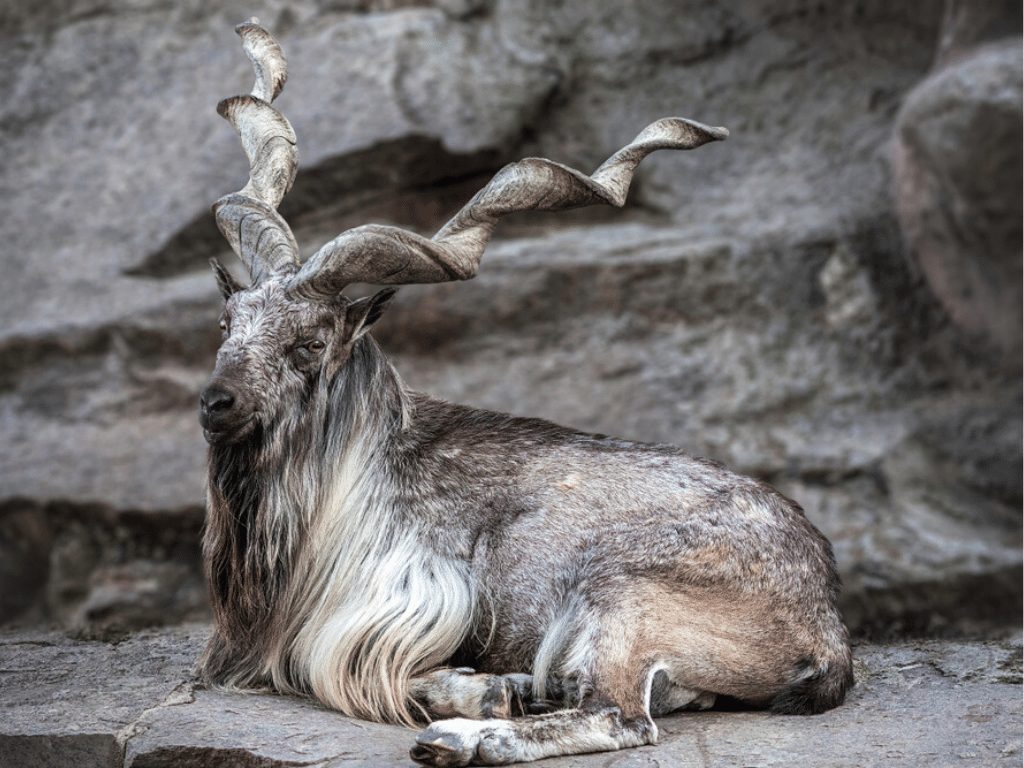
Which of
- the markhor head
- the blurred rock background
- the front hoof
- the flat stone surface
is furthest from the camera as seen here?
the blurred rock background

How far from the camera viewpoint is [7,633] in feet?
23.2

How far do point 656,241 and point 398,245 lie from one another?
16.5 ft

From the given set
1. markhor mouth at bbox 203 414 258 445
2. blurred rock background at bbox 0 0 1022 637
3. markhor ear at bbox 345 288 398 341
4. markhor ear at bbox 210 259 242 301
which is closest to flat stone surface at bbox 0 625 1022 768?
markhor mouth at bbox 203 414 258 445

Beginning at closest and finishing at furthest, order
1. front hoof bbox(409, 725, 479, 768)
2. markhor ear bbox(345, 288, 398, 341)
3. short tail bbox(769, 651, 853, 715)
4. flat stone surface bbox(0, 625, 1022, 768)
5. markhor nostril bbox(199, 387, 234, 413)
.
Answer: front hoof bbox(409, 725, 479, 768), flat stone surface bbox(0, 625, 1022, 768), markhor nostril bbox(199, 387, 234, 413), short tail bbox(769, 651, 853, 715), markhor ear bbox(345, 288, 398, 341)

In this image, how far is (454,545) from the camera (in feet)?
17.9

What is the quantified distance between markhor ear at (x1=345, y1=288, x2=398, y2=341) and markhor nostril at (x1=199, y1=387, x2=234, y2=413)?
0.63 m

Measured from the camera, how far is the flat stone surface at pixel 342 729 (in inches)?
183

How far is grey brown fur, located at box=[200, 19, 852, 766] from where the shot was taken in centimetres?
506

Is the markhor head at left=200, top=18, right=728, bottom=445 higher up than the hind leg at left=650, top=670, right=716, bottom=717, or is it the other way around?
the markhor head at left=200, top=18, right=728, bottom=445

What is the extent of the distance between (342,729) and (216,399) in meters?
1.18

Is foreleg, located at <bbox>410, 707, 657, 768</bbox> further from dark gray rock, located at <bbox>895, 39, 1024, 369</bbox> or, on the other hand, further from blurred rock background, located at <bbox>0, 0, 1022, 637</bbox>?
dark gray rock, located at <bbox>895, 39, 1024, 369</bbox>

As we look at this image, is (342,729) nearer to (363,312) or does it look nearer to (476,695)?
(476,695)

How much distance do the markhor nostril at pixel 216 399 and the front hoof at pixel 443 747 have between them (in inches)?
50.9

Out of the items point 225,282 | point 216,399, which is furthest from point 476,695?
point 225,282
